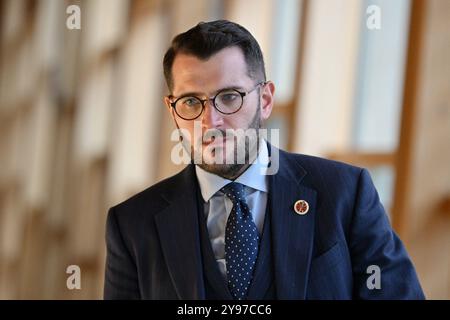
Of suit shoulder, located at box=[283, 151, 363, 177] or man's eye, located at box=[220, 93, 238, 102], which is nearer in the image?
man's eye, located at box=[220, 93, 238, 102]

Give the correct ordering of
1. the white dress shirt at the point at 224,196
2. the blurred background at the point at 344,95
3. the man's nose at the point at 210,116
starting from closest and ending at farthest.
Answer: the man's nose at the point at 210,116, the white dress shirt at the point at 224,196, the blurred background at the point at 344,95

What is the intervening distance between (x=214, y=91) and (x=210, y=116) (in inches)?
1.8

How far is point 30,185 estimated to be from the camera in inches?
265

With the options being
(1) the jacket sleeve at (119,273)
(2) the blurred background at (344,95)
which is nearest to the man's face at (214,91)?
(1) the jacket sleeve at (119,273)

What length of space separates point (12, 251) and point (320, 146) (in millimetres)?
5108

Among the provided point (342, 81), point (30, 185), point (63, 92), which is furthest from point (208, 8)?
point (30, 185)

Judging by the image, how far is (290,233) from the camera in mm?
1413

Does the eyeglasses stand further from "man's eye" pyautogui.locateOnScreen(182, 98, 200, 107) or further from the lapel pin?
the lapel pin

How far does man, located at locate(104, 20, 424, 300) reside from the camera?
4.52ft

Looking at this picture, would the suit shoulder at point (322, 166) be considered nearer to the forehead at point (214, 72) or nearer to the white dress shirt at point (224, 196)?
the white dress shirt at point (224, 196)

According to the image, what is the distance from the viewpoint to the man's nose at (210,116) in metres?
1.36

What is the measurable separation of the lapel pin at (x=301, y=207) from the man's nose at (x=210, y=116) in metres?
0.22

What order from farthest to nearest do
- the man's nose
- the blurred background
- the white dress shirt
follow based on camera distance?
the blurred background, the white dress shirt, the man's nose

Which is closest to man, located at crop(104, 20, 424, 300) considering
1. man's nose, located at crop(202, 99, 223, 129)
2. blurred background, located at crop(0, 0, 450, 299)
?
man's nose, located at crop(202, 99, 223, 129)
